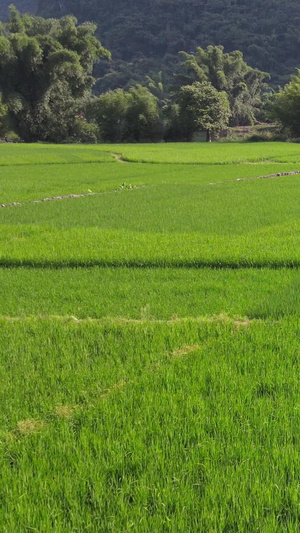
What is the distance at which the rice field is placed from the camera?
240 centimetres

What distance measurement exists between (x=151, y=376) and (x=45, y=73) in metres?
49.8

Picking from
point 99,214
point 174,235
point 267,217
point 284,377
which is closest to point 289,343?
point 284,377

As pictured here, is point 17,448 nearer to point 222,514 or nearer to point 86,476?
point 86,476

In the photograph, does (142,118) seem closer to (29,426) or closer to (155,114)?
(155,114)

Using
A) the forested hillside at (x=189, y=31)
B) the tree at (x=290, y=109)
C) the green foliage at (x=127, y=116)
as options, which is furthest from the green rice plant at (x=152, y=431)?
the forested hillside at (x=189, y=31)

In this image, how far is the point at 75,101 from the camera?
176ft

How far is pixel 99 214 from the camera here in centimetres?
1152

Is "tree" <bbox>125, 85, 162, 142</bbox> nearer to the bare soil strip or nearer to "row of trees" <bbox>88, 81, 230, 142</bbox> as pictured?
"row of trees" <bbox>88, 81, 230, 142</bbox>

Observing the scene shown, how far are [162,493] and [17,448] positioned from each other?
1.00 m

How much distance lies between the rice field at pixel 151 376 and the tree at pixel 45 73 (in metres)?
41.4

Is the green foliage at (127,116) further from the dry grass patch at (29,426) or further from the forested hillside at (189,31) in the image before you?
the dry grass patch at (29,426)

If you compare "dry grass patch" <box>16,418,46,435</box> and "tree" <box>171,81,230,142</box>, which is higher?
"tree" <box>171,81,230,142</box>

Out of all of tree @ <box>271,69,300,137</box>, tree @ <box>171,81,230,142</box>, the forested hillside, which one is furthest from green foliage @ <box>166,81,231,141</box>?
the forested hillside

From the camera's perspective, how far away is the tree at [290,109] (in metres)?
48.6
